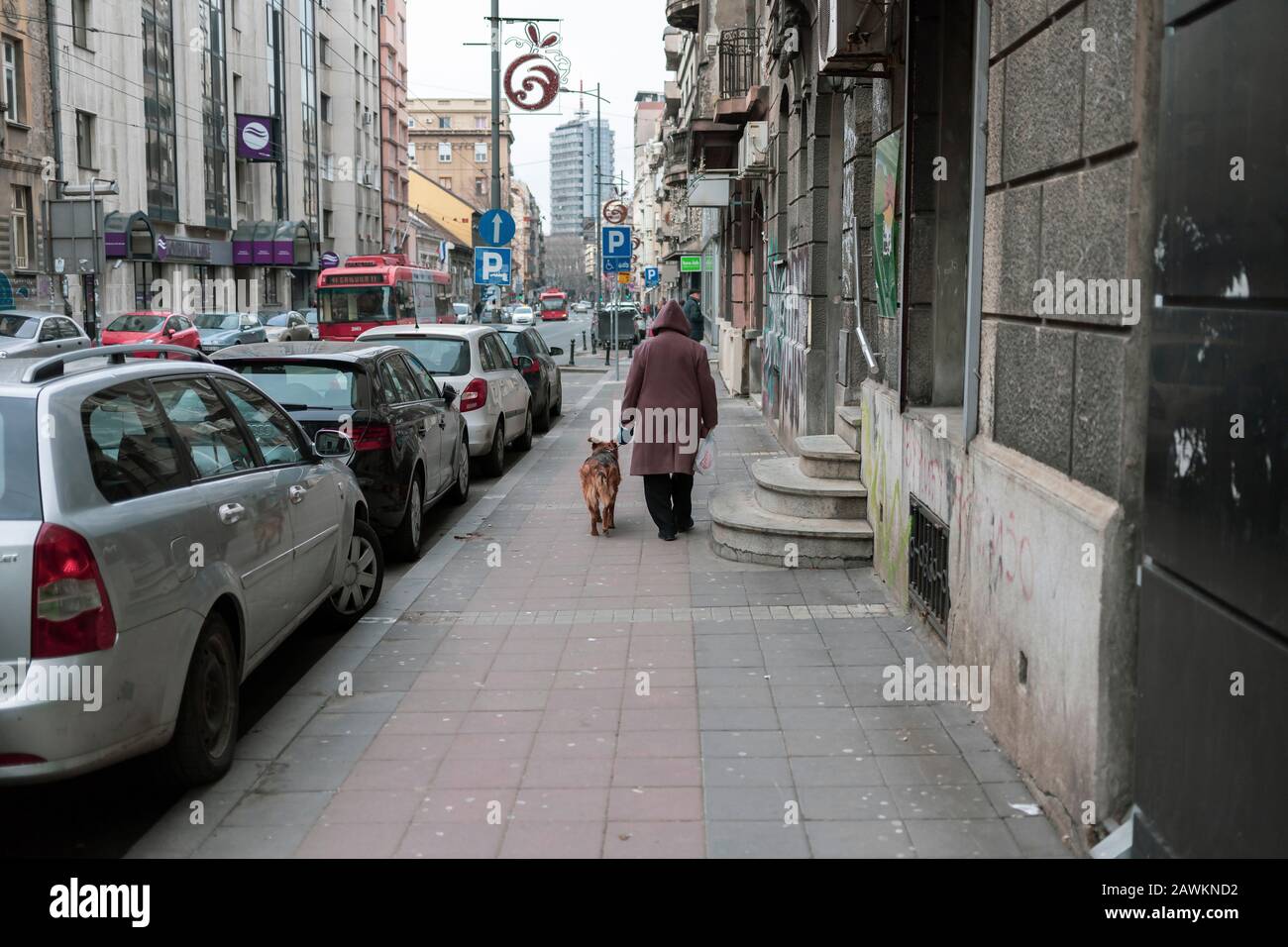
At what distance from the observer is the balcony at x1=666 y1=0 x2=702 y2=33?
31.9 metres

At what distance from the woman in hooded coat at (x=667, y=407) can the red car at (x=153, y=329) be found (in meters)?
23.5

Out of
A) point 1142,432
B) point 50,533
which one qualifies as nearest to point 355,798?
point 50,533

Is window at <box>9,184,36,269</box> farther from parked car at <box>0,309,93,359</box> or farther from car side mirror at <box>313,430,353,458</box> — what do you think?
car side mirror at <box>313,430,353,458</box>

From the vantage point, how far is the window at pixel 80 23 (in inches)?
1447

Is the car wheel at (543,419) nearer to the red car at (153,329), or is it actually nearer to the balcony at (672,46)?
the red car at (153,329)

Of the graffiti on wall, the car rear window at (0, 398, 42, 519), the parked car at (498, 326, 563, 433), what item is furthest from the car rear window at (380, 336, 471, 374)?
the car rear window at (0, 398, 42, 519)

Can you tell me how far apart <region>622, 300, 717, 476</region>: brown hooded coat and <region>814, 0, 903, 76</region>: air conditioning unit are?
227cm

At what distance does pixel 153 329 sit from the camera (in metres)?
31.9

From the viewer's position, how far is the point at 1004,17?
5.41 meters

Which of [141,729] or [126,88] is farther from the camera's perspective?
[126,88]

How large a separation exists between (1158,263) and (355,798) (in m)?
3.36

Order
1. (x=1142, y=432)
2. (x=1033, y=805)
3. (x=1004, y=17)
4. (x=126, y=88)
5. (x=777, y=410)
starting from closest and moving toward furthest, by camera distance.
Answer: (x=1142, y=432)
(x=1033, y=805)
(x=1004, y=17)
(x=777, y=410)
(x=126, y=88)

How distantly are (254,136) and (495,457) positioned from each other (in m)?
42.8
